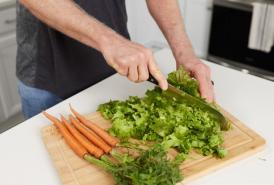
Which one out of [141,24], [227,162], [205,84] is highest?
[205,84]

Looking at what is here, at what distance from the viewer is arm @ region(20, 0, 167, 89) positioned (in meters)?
0.85

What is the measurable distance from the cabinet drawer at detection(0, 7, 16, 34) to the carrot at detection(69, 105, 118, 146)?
1.26m

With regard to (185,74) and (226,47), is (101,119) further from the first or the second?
(226,47)

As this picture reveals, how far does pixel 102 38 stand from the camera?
0.87 metres

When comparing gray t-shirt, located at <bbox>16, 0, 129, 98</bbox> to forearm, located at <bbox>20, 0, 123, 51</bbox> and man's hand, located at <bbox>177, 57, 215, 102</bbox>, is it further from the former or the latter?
man's hand, located at <bbox>177, 57, 215, 102</bbox>

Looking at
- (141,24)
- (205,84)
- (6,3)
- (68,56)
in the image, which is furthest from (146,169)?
(141,24)

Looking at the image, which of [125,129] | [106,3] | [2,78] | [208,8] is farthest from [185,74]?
[208,8]

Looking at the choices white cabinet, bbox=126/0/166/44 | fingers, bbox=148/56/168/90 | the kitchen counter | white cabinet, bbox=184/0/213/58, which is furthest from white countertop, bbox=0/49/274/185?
white cabinet, bbox=126/0/166/44

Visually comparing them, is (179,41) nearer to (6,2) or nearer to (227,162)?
(227,162)

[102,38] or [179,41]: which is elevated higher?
[102,38]

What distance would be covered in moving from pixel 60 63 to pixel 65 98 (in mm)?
142

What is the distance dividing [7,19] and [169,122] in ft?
5.09

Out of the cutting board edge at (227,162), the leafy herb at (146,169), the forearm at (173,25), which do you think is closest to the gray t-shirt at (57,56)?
the forearm at (173,25)

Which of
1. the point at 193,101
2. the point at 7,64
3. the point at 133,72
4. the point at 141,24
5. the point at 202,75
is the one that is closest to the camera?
the point at 133,72
